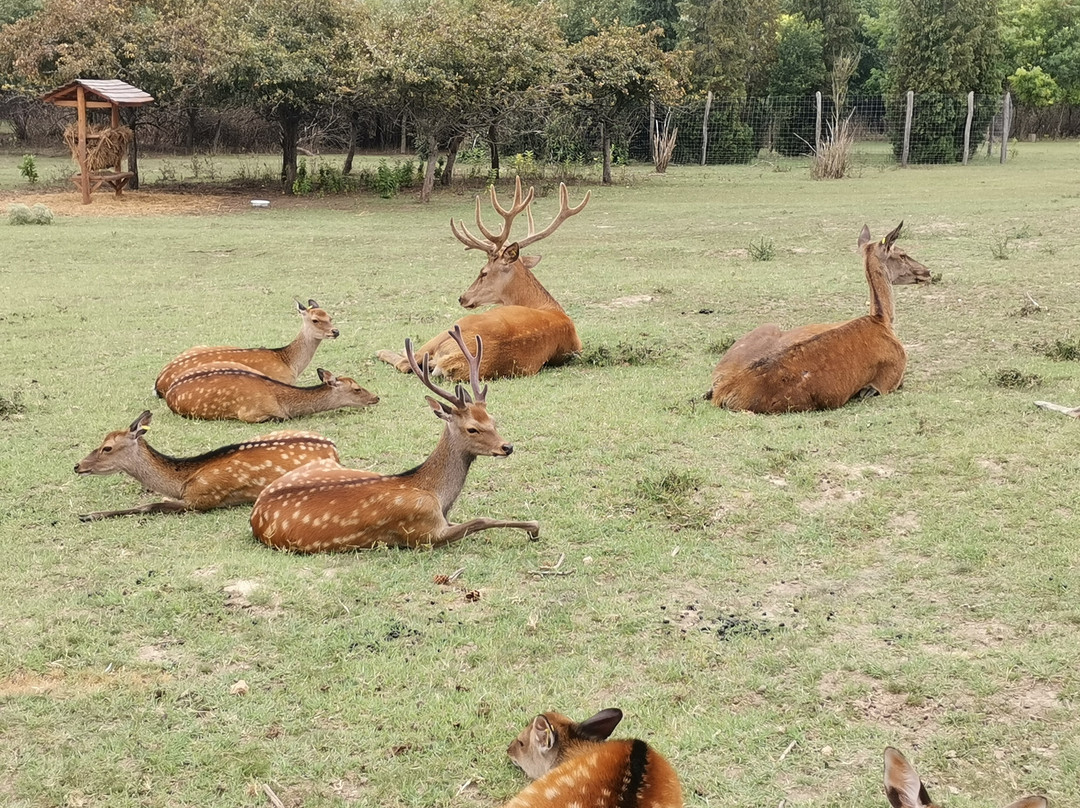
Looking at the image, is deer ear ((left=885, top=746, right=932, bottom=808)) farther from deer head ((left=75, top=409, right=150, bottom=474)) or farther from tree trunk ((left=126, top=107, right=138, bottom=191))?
tree trunk ((left=126, top=107, right=138, bottom=191))

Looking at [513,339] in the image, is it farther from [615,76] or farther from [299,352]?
[615,76]

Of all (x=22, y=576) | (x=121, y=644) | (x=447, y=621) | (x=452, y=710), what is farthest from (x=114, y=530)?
(x=452, y=710)

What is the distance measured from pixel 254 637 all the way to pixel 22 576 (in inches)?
45.9

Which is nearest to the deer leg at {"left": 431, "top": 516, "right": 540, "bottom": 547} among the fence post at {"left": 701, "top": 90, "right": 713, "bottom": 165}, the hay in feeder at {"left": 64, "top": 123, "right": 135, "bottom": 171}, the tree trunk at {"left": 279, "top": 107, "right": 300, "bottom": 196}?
the tree trunk at {"left": 279, "top": 107, "right": 300, "bottom": 196}

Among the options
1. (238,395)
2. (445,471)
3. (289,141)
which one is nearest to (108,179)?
(289,141)

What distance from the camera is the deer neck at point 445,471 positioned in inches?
193

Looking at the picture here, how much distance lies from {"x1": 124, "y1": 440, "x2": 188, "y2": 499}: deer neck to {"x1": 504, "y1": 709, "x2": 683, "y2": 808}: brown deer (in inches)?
113

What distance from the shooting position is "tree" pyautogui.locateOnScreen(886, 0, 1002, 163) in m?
30.5

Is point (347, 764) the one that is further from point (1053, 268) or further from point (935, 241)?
point (935, 241)

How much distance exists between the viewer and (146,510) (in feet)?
17.5

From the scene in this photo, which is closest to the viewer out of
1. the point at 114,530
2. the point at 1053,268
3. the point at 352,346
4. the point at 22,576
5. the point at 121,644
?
the point at 121,644

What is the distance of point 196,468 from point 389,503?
1130mm

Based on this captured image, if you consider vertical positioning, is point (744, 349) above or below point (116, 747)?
above

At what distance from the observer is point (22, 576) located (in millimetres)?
4559
